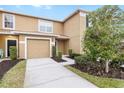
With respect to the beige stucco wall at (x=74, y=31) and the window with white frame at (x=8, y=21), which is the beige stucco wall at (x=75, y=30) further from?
the window with white frame at (x=8, y=21)

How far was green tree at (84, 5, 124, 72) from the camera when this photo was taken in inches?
320

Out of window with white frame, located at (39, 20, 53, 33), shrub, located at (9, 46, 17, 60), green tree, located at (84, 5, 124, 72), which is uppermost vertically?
window with white frame, located at (39, 20, 53, 33)

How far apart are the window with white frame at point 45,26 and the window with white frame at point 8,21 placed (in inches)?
152

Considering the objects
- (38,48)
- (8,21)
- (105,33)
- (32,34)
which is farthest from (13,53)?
(105,33)

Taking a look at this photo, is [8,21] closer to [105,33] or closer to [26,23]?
[26,23]

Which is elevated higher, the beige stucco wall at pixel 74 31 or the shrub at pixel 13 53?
the beige stucco wall at pixel 74 31

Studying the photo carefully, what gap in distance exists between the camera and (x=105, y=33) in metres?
8.18

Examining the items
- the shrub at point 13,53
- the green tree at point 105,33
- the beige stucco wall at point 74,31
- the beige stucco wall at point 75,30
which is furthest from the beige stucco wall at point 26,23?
the green tree at point 105,33

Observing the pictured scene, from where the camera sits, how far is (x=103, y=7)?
8680 millimetres

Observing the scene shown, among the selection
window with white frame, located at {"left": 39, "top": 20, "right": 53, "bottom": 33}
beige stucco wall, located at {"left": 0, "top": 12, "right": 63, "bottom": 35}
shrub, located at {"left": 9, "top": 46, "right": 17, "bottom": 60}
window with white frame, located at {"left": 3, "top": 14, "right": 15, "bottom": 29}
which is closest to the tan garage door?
shrub, located at {"left": 9, "top": 46, "right": 17, "bottom": 60}

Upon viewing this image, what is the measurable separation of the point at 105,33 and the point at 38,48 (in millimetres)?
9783

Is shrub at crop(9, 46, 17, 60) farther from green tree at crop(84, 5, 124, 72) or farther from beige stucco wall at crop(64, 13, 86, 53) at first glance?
green tree at crop(84, 5, 124, 72)

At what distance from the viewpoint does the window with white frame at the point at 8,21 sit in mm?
16391

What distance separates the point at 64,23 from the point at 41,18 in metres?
3.91
